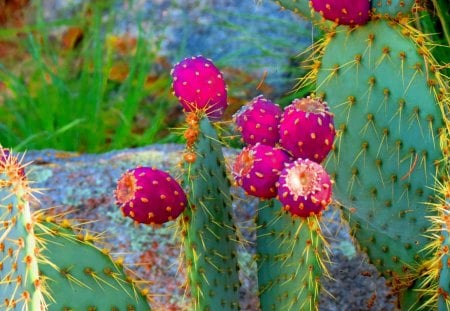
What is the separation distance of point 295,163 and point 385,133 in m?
0.61

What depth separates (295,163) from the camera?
1901 millimetres

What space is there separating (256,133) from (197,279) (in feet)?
1.04

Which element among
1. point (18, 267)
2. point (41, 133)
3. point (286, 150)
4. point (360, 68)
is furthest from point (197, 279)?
point (41, 133)

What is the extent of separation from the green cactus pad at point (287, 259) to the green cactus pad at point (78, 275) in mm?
291

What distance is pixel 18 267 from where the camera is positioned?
175cm

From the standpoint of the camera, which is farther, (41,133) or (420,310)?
(41,133)

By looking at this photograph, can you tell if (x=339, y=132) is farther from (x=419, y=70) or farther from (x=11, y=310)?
(x=11, y=310)

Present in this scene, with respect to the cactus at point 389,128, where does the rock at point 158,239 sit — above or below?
below

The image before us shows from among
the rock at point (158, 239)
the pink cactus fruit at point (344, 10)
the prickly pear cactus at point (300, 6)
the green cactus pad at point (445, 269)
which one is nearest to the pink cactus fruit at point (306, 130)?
the green cactus pad at point (445, 269)

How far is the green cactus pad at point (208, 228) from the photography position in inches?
83.4

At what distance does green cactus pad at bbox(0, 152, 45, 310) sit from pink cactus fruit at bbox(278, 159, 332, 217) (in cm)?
45

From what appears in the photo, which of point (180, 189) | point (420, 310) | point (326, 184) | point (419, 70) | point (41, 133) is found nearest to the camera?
point (326, 184)

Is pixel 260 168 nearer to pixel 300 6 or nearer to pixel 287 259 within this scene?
pixel 287 259

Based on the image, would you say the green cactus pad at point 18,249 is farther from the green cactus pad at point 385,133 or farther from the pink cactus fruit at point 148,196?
the green cactus pad at point 385,133
